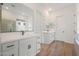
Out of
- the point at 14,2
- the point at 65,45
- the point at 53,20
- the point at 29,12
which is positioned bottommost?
the point at 65,45

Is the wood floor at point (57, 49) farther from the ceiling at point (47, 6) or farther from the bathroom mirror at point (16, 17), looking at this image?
the ceiling at point (47, 6)

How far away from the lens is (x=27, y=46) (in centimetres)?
174

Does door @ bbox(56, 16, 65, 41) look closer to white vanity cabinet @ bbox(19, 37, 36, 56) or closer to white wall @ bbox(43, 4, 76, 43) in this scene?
white wall @ bbox(43, 4, 76, 43)

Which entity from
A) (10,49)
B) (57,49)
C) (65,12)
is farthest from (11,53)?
(65,12)

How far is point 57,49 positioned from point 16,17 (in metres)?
0.84

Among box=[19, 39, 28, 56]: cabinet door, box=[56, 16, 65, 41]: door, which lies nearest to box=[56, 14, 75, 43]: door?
box=[56, 16, 65, 41]: door

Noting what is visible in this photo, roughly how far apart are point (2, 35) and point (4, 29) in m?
0.10

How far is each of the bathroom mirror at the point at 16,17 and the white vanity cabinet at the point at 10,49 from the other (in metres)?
0.21

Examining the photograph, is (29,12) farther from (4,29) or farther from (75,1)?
(75,1)

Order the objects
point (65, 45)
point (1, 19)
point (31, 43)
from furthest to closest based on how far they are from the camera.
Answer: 1. point (31, 43)
2. point (65, 45)
3. point (1, 19)

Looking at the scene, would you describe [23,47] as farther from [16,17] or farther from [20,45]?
[16,17]

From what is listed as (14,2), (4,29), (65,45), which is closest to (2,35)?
(4,29)

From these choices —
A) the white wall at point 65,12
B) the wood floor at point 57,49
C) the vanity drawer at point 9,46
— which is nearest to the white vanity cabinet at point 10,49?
the vanity drawer at point 9,46

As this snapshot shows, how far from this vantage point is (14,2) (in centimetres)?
164
